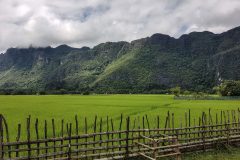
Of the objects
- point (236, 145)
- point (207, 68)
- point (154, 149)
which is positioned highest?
point (207, 68)

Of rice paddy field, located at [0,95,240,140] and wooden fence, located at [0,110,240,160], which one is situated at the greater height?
wooden fence, located at [0,110,240,160]

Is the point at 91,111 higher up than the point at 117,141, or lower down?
lower down

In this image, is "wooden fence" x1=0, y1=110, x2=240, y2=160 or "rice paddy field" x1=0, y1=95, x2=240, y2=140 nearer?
"wooden fence" x1=0, y1=110, x2=240, y2=160

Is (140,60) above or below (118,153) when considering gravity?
above

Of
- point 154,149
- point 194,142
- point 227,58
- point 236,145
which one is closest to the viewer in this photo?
point 154,149

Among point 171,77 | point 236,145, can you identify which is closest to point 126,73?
point 171,77

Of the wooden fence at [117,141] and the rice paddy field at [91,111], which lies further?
the rice paddy field at [91,111]

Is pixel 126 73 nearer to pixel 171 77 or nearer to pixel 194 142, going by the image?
pixel 171 77

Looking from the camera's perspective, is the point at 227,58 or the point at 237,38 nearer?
the point at 227,58

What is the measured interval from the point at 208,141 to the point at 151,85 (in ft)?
461

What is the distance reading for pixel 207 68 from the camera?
185750mm

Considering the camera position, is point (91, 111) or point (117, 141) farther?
point (91, 111)

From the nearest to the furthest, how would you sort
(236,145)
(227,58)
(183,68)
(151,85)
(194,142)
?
(194,142) → (236,145) → (151,85) → (227,58) → (183,68)

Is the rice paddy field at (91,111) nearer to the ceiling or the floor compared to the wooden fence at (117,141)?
nearer to the floor
